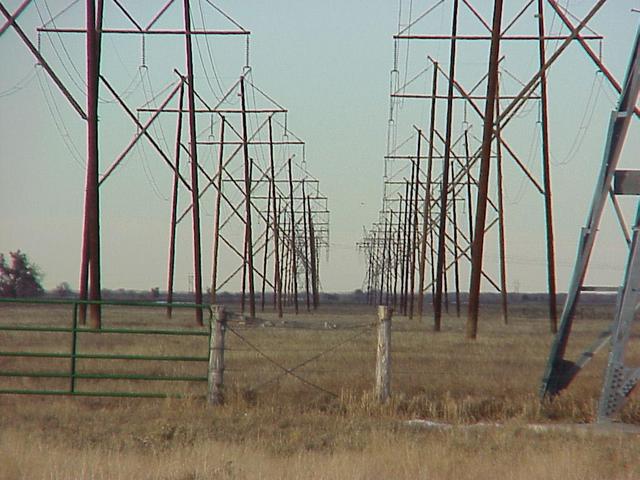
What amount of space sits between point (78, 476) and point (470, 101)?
26.5m

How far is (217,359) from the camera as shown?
17250 millimetres

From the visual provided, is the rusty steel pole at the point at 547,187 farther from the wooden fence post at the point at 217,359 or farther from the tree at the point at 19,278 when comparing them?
the tree at the point at 19,278

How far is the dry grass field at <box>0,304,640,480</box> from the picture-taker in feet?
38.3

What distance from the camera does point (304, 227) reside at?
9769 cm

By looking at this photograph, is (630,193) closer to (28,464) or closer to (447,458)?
(447,458)

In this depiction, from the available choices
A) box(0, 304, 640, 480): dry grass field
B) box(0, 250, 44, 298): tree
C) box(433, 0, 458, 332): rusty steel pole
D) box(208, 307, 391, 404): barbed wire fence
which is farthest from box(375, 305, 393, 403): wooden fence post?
box(0, 250, 44, 298): tree

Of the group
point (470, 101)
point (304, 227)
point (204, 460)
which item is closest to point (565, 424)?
point (204, 460)

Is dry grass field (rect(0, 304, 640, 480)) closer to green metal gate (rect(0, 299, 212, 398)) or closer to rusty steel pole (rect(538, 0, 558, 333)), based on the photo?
green metal gate (rect(0, 299, 212, 398))

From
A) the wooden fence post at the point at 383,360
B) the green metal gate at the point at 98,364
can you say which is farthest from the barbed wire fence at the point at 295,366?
the green metal gate at the point at 98,364

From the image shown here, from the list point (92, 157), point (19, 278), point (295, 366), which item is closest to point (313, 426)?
point (295, 366)

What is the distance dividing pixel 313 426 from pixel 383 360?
2.56m

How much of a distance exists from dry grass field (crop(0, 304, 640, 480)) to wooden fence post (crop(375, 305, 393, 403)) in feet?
0.66

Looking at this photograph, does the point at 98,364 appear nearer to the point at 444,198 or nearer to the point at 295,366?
the point at 295,366

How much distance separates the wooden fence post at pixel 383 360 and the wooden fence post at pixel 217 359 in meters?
2.15
